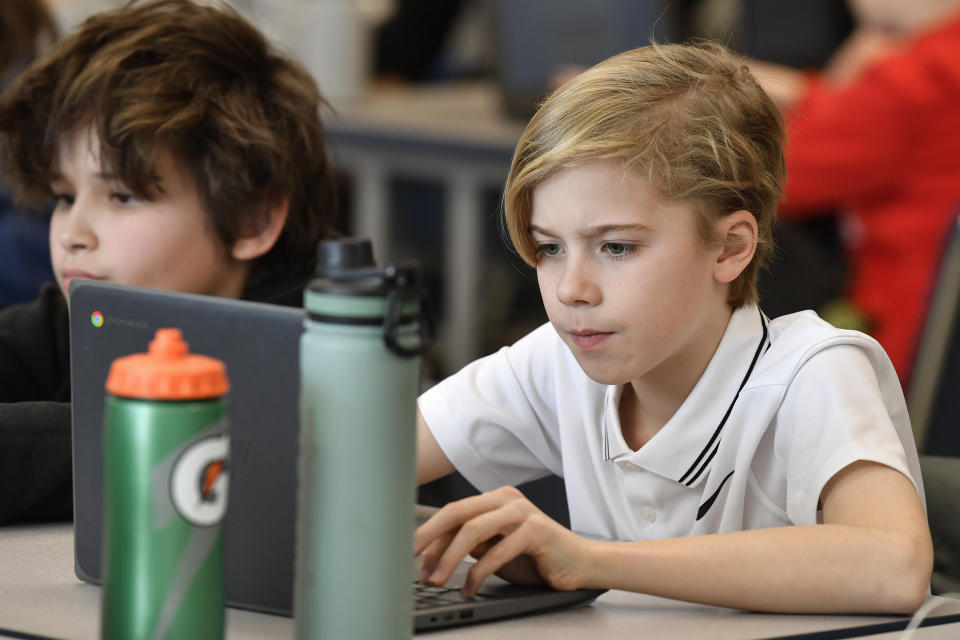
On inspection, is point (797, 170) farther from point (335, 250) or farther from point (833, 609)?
point (335, 250)

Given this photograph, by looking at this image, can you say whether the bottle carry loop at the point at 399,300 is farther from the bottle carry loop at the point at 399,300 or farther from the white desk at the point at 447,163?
the white desk at the point at 447,163

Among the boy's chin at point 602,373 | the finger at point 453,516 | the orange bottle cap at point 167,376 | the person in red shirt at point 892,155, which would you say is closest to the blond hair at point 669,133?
the boy's chin at point 602,373

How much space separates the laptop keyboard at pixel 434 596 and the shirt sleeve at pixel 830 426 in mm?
277

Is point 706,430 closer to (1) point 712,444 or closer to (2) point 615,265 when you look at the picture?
(1) point 712,444

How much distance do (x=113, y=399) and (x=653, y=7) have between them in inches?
85.9

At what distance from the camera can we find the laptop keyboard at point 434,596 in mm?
862

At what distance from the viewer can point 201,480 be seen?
2.19 feet

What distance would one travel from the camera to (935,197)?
2.50m

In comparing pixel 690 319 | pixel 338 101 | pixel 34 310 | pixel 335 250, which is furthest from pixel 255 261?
pixel 338 101

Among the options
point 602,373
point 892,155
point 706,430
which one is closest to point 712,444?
point 706,430

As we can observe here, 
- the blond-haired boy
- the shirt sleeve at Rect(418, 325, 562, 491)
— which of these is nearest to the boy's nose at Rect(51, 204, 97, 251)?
the shirt sleeve at Rect(418, 325, 562, 491)

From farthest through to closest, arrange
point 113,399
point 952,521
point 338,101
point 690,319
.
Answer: point 338,101, point 952,521, point 690,319, point 113,399

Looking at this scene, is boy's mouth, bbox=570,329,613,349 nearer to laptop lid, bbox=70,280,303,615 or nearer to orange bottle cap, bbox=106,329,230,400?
laptop lid, bbox=70,280,303,615

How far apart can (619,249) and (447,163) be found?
7.38 ft
